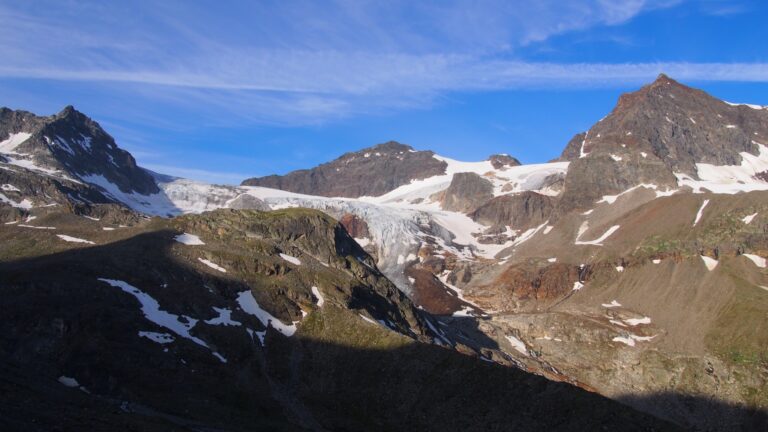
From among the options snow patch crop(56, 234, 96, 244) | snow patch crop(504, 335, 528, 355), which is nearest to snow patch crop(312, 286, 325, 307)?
snow patch crop(56, 234, 96, 244)

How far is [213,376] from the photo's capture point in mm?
76000

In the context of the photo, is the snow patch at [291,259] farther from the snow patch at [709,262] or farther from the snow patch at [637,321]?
the snow patch at [709,262]

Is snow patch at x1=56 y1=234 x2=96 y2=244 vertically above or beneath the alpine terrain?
above

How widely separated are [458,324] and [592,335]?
3320cm

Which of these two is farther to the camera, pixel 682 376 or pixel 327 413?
pixel 682 376

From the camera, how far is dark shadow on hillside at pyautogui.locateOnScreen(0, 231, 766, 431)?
201 ft

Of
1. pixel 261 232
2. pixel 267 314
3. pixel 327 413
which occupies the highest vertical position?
pixel 261 232

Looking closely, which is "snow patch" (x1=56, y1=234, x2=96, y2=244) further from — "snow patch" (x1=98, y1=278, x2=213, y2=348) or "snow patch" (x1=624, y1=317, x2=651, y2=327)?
"snow patch" (x1=624, y1=317, x2=651, y2=327)

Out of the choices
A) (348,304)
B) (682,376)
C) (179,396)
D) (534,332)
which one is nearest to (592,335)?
(534,332)

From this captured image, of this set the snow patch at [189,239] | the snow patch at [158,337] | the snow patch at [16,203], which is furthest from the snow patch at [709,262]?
the snow patch at [16,203]

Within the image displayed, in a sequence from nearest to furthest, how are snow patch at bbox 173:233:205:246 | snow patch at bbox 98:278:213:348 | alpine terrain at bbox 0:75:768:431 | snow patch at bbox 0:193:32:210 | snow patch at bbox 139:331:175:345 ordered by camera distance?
alpine terrain at bbox 0:75:768:431 → snow patch at bbox 139:331:175:345 → snow patch at bbox 98:278:213:348 → snow patch at bbox 173:233:205:246 → snow patch at bbox 0:193:32:210

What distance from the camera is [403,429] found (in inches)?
2908

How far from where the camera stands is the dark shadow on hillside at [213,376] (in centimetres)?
6125

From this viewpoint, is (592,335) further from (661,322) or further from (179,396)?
(179,396)
